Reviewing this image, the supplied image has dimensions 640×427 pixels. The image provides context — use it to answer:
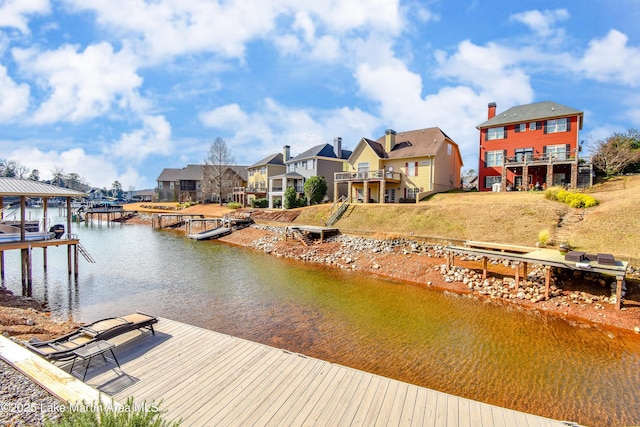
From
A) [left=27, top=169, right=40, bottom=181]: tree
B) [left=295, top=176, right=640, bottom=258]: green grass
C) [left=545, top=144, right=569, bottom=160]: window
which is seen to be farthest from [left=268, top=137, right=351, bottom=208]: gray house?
[left=27, top=169, right=40, bottom=181]: tree

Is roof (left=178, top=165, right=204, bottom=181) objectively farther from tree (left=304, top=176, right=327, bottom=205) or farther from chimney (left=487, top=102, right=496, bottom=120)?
chimney (left=487, top=102, right=496, bottom=120)

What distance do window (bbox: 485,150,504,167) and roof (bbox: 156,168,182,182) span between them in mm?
69483

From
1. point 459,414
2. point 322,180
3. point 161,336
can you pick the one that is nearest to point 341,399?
point 459,414

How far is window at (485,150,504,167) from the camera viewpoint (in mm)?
33281

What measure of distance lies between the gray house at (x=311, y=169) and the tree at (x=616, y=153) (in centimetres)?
2834

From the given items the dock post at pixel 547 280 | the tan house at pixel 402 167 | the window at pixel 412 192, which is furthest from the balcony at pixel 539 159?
the dock post at pixel 547 280

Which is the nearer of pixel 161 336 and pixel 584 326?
pixel 161 336

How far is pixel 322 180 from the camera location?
40250mm

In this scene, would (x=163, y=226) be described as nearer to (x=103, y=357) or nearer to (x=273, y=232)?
(x=273, y=232)

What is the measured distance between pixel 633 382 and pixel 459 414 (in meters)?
6.38

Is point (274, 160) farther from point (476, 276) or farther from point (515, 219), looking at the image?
point (476, 276)

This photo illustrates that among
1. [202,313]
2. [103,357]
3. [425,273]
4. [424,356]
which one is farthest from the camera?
[425,273]

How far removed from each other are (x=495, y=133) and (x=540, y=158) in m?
5.71

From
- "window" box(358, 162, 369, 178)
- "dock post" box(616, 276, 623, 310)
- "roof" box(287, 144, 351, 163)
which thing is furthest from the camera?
"roof" box(287, 144, 351, 163)
